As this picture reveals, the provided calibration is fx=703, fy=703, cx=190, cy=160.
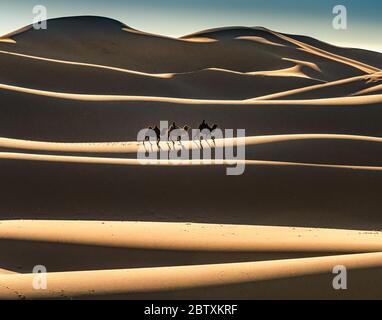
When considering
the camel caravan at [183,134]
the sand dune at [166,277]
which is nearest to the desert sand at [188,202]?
the sand dune at [166,277]

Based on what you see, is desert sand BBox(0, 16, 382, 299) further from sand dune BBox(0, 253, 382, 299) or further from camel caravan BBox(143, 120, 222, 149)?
camel caravan BBox(143, 120, 222, 149)

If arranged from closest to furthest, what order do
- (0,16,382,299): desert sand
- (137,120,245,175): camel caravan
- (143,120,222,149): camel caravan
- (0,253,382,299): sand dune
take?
(0,253,382,299): sand dune → (0,16,382,299): desert sand → (137,120,245,175): camel caravan → (143,120,222,149): camel caravan

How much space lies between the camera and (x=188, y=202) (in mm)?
16078

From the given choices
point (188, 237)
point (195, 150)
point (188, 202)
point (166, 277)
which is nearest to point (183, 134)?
point (195, 150)

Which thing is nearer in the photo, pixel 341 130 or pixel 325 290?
pixel 325 290

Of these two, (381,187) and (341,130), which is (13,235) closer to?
(381,187)

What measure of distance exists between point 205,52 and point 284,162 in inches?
2079

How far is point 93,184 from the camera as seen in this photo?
16.5m

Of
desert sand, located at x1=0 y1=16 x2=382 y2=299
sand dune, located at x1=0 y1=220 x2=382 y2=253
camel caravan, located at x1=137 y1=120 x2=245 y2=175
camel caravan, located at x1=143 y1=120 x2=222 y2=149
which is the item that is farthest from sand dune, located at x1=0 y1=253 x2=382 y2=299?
camel caravan, located at x1=143 y1=120 x2=222 y2=149

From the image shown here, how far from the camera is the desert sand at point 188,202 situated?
351 inches

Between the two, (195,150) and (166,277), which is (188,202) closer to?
(195,150)

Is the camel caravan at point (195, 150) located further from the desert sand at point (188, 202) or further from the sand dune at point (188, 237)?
the sand dune at point (188, 237)

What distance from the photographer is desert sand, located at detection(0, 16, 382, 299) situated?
891cm

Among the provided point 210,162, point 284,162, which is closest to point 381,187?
point 284,162
